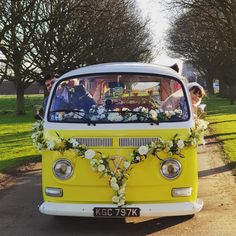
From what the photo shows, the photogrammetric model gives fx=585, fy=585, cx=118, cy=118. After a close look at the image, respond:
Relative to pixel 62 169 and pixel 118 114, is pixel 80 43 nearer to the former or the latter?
pixel 118 114

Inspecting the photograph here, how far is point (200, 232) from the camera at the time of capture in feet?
24.3

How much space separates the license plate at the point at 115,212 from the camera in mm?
7266

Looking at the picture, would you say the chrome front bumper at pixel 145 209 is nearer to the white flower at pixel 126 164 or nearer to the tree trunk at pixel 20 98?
the white flower at pixel 126 164

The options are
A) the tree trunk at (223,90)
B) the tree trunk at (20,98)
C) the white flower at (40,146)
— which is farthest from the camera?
the tree trunk at (223,90)

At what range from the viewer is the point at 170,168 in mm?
7465

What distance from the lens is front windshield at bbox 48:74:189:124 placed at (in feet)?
25.8

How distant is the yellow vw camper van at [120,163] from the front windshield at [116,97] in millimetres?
30

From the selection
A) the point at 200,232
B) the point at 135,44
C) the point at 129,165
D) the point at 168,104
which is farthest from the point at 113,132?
the point at 135,44

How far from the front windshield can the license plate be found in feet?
4.10

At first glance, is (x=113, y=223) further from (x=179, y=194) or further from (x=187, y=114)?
(x=187, y=114)

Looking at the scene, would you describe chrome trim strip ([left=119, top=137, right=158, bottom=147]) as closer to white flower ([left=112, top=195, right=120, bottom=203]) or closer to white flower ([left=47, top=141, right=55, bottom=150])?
white flower ([left=112, top=195, right=120, bottom=203])

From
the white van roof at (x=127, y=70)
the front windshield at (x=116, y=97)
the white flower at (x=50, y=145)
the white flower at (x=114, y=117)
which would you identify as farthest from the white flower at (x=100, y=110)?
the white flower at (x=50, y=145)

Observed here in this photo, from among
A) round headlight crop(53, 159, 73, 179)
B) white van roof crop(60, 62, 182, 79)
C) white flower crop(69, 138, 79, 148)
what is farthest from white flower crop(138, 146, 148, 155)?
white van roof crop(60, 62, 182, 79)

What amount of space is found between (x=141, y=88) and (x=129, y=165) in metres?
1.45
